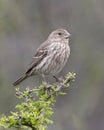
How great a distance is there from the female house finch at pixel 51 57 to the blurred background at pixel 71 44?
5527 mm

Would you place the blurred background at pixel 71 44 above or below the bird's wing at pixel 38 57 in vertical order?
above

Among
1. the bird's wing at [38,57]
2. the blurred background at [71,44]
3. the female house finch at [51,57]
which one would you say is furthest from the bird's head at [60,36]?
the blurred background at [71,44]

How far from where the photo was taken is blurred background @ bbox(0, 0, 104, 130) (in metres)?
16.8

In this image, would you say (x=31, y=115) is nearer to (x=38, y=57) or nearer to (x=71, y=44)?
(x=38, y=57)

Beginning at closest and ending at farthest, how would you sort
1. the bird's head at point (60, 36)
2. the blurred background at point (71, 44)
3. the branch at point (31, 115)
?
the branch at point (31, 115) → the bird's head at point (60, 36) → the blurred background at point (71, 44)

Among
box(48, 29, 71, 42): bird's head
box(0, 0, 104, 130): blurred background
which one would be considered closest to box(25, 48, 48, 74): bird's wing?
box(48, 29, 71, 42): bird's head

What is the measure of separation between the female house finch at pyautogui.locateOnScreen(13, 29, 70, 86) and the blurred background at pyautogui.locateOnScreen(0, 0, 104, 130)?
5527 mm

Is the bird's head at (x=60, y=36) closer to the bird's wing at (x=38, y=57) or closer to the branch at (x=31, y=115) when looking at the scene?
the bird's wing at (x=38, y=57)

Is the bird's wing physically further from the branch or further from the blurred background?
the blurred background

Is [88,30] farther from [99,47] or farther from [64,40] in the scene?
[64,40]

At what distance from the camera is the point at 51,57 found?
33.8 feet

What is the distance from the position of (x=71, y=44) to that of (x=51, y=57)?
6.48 m

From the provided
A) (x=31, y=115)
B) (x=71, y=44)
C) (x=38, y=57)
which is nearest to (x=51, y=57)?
(x=38, y=57)

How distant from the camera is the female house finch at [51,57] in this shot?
9.95 m
